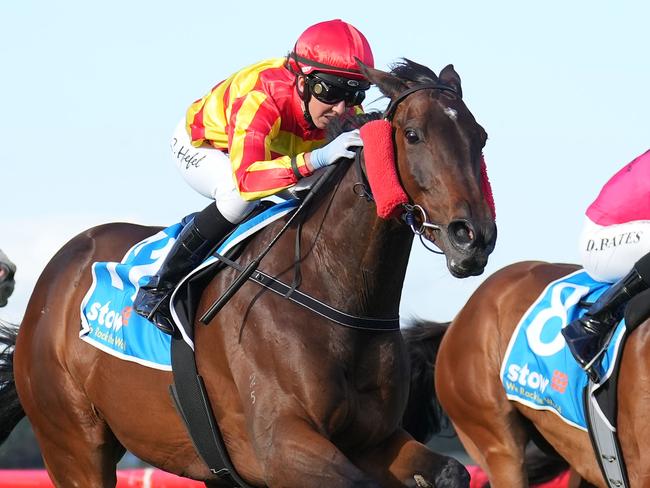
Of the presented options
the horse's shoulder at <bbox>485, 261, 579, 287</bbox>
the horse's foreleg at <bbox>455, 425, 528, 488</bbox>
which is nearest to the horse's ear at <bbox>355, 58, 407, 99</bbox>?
the horse's shoulder at <bbox>485, 261, 579, 287</bbox>

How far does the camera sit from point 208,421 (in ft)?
14.5

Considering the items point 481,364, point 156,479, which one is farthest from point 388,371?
point 156,479

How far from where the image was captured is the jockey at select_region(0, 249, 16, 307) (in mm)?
5211

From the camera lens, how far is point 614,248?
5152 mm

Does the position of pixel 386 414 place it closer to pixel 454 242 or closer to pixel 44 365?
pixel 454 242

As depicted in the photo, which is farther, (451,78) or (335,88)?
(335,88)

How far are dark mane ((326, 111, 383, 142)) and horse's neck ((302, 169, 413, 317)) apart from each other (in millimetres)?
173

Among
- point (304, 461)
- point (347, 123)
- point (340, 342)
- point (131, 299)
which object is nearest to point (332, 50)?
point (347, 123)

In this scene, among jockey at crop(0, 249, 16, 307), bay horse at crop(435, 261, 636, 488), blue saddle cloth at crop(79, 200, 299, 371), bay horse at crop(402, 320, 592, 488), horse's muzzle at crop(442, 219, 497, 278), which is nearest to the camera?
horse's muzzle at crop(442, 219, 497, 278)

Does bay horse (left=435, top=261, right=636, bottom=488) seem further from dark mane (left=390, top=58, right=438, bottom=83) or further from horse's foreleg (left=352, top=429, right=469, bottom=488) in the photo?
dark mane (left=390, top=58, right=438, bottom=83)

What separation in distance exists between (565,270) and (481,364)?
656 millimetres

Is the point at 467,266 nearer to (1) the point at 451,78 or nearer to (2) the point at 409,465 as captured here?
(1) the point at 451,78

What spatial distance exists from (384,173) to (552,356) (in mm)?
2169

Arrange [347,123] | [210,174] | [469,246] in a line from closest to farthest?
[469,246] → [347,123] → [210,174]
